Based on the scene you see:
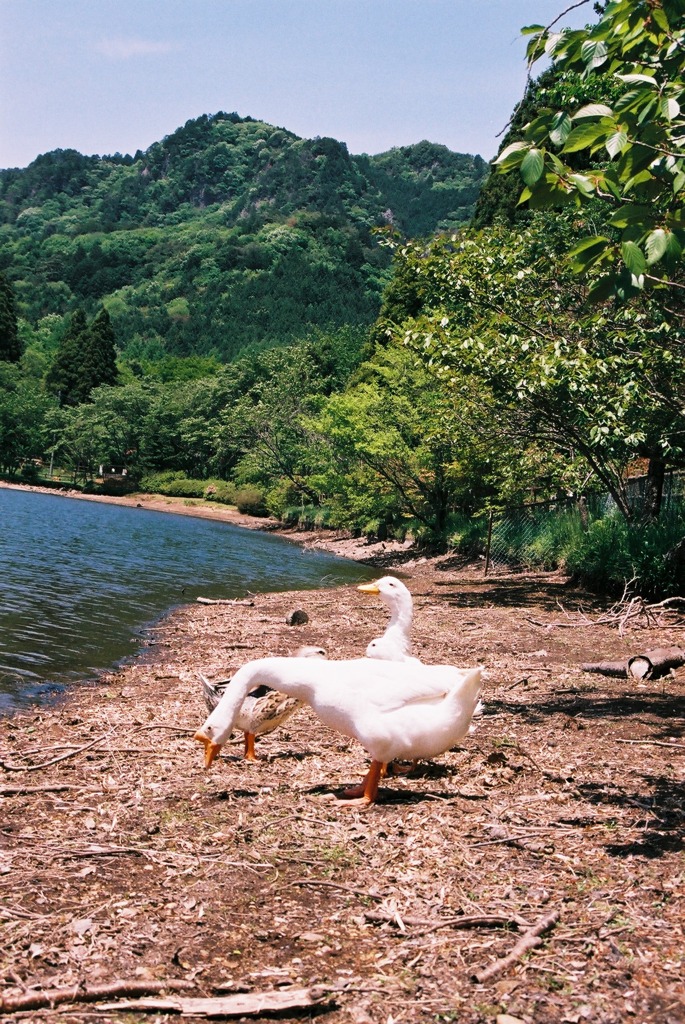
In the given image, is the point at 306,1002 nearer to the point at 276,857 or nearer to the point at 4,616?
the point at 276,857

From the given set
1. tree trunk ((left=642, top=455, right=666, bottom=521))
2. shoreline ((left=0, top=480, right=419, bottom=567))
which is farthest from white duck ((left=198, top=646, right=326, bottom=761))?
shoreline ((left=0, top=480, right=419, bottom=567))

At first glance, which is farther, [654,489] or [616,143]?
[654,489]

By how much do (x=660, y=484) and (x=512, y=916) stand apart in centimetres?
1521

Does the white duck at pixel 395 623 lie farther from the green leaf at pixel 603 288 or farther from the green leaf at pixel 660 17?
the green leaf at pixel 660 17

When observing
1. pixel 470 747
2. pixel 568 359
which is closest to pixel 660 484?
pixel 568 359

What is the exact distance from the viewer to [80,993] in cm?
363

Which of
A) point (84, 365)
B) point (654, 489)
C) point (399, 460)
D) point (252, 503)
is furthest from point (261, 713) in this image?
point (84, 365)

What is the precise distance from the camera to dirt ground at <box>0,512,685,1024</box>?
3658mm

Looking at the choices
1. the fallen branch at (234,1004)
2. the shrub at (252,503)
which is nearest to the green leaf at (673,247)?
the fallen branch at (234,1004)

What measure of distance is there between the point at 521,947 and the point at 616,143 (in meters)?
3.60

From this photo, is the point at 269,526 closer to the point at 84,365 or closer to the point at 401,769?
the point at 84,365

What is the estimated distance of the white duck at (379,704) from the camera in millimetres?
5742

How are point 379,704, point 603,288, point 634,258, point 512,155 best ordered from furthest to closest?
point 379,704 < point 603,288 < point 512,155 < point 634,258

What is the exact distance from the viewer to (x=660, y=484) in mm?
18094
